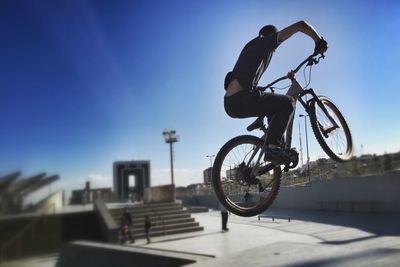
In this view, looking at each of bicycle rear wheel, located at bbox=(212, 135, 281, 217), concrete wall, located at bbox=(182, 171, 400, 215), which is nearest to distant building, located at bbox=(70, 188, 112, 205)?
concrete wall, located at bbox=(182, 171, 400, 215)

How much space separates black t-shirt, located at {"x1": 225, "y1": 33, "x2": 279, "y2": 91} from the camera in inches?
165

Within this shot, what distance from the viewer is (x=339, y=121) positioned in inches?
199

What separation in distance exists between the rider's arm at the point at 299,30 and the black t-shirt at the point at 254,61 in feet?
0.22

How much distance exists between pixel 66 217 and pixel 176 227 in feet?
21.2

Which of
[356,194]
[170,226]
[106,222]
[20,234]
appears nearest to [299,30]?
[356,194]

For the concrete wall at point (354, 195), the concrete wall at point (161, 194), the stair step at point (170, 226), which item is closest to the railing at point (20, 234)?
the stair step at point (170, 226)

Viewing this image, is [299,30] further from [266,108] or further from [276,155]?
[276,155]

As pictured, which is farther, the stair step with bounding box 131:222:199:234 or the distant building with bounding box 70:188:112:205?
the distant building with bounding box 70:188:112:205

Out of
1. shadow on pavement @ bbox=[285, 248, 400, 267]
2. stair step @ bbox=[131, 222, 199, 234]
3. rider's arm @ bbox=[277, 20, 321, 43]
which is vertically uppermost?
rider's arm @ bbox=[277, 20, 321, 43]

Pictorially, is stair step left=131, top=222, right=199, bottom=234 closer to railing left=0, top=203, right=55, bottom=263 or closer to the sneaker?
railing left=0, top=203, right=55, bottom=263

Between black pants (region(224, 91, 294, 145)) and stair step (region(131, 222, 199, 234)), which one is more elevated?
black pants (region(224, 91, 294, 145))

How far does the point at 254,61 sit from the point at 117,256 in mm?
15421

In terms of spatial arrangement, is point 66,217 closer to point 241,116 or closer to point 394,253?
point 394,253

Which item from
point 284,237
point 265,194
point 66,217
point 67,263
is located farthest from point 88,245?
point 265,194
